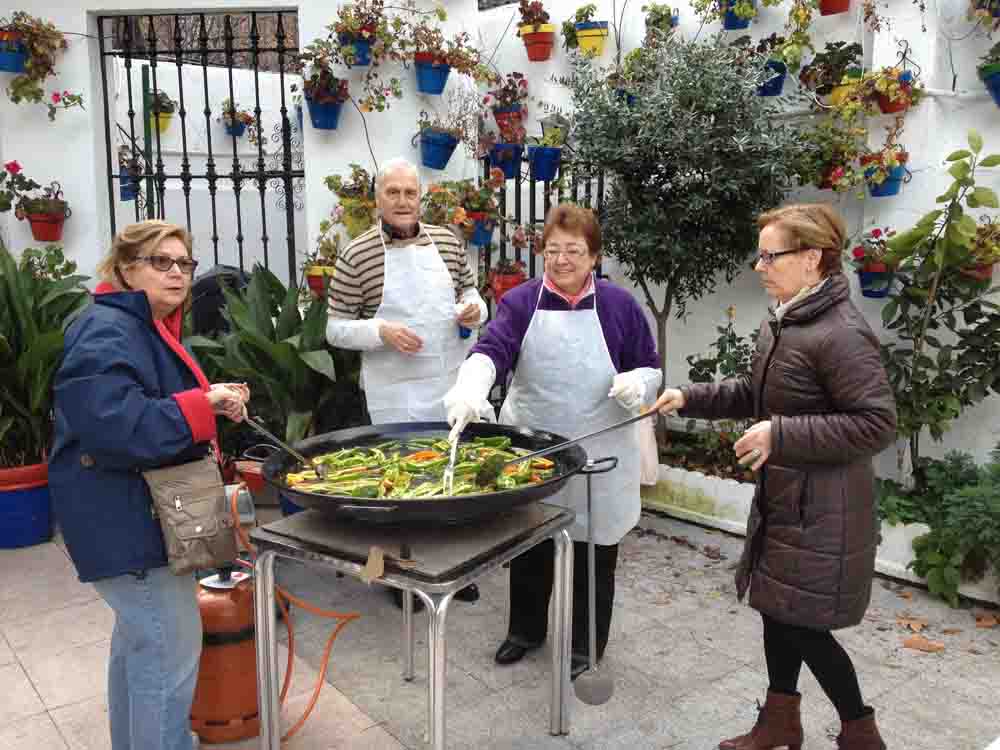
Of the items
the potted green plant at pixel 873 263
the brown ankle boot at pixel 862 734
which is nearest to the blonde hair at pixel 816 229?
the brown ankle boot at pixel 862 734

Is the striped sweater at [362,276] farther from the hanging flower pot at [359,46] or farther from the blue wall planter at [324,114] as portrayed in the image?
the hanging flower pot at [359,46]

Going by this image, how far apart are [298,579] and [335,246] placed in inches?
77.1

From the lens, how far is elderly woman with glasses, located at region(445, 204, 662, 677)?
3143 mm

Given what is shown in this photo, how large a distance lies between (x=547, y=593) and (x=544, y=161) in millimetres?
3068

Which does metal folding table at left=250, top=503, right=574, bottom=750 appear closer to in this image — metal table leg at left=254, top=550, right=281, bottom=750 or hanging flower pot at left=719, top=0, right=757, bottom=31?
metal table leg at left=254, top=550, right=281, bottom=750

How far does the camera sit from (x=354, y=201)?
17.0 feet

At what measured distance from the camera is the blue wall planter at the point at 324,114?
5.23 meters

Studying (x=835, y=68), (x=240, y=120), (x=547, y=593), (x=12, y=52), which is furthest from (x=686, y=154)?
(x=240, y=120)

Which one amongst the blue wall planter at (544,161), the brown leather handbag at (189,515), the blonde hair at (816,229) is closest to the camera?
the brown leather handbag at (189,515)

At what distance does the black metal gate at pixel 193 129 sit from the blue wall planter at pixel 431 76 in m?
0.72

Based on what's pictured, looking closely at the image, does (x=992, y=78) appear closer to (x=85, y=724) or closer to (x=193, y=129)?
(x=85, y=724)

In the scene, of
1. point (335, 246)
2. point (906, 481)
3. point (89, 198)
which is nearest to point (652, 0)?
point (335, 246)

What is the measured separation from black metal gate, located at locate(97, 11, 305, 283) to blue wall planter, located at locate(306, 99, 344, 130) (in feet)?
0.86

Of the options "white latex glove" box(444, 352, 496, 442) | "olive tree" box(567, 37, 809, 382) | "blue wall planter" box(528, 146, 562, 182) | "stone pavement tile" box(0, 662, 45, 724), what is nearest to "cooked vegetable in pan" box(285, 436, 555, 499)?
"white latex glove" box(444, 352, 496, 442)
